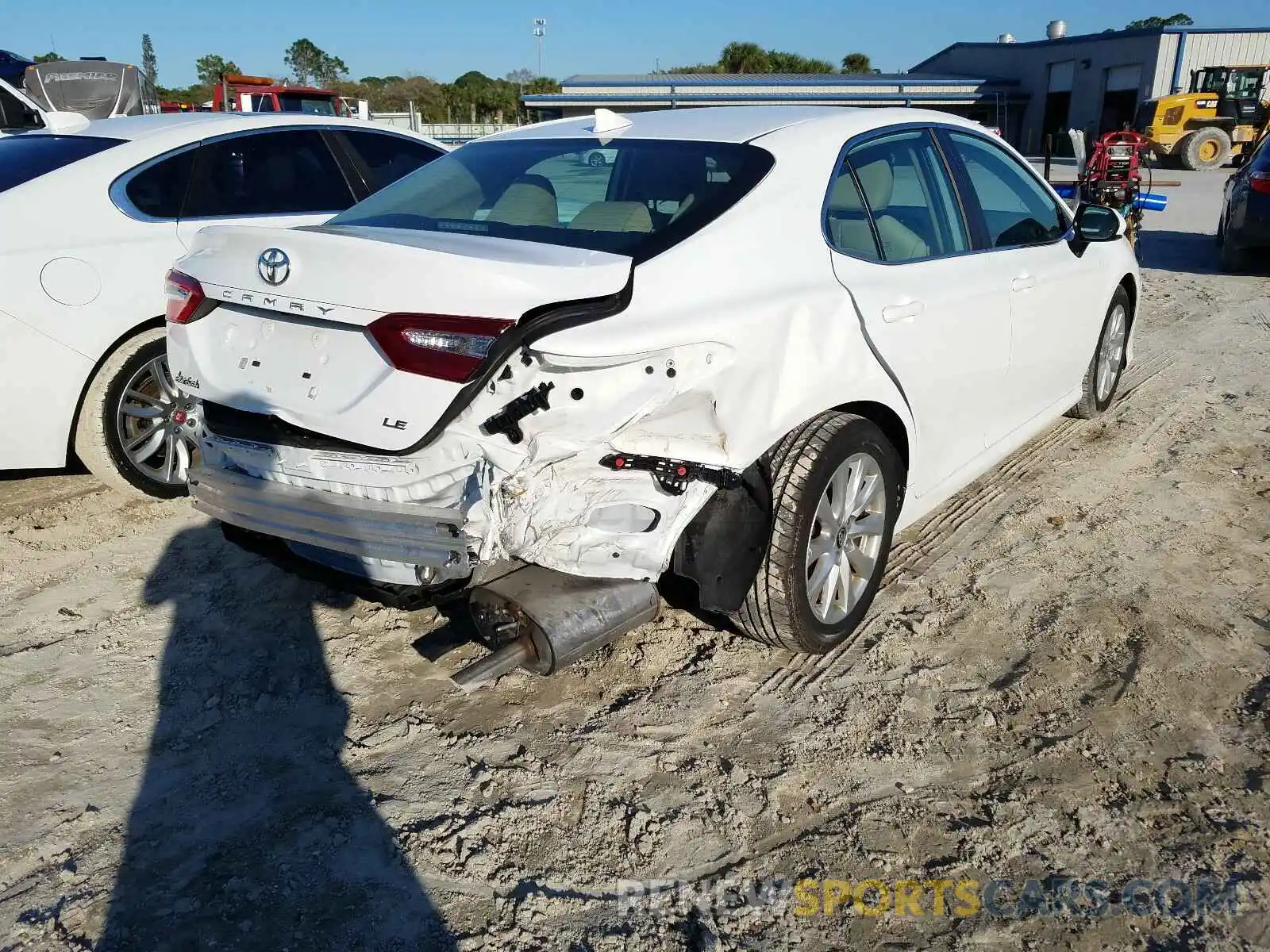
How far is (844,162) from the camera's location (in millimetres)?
3246

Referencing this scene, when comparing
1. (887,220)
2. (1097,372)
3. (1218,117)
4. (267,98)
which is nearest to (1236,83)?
(1218,117)

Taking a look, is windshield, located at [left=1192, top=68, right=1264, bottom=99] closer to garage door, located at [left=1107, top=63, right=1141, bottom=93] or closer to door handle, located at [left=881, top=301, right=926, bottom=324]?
garage door, located at [left=1107, top=63, right=1141, bottom=93]

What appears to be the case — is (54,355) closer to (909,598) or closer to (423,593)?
(423,593)

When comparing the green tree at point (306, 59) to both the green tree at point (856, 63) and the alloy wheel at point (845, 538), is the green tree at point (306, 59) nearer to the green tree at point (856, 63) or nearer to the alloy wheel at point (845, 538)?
the green tree at point (856, 63)

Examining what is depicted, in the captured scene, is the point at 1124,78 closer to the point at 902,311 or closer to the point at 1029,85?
the point at 1029,85

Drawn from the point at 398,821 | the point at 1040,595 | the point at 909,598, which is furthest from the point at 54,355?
the point at 1040,595

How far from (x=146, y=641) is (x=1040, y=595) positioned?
3280 millimetres

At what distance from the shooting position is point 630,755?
2773mm

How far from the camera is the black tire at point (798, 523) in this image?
2.88 meters

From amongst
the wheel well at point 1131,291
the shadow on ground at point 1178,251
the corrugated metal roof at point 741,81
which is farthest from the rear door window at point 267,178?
the corrugated metal roof at point 741,81

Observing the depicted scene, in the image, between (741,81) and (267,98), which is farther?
(741,81)

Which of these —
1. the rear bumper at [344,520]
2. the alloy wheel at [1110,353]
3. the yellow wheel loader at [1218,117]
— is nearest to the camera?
the rear bumper at [344,520]

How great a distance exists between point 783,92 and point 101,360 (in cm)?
3319

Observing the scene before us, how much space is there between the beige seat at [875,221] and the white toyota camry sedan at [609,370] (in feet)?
0.04
